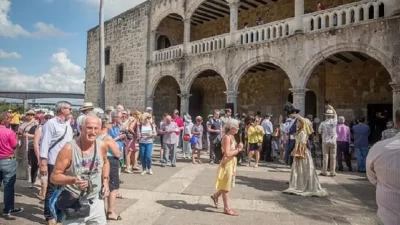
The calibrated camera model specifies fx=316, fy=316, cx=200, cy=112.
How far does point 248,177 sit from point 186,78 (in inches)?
329

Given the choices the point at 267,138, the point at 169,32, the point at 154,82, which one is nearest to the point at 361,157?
the point at 267,138

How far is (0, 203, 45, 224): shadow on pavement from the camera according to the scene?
440cm

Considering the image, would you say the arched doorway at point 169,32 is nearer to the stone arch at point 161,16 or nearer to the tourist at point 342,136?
the stone arch at point 161,16

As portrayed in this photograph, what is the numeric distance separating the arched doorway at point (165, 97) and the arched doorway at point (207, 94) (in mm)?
1061

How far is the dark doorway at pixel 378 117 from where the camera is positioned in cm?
1229

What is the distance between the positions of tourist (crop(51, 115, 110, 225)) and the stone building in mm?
9023

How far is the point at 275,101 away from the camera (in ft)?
51.1

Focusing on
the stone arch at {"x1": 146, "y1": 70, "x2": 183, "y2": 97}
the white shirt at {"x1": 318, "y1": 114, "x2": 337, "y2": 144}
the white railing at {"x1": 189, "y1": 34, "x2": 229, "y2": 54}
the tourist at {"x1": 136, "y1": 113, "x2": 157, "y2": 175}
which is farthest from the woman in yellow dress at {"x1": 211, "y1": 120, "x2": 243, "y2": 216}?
the stone arch at {"x1": 146, "y1": 70, "x2": 183, "y2": 97}

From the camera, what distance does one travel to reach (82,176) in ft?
8.48

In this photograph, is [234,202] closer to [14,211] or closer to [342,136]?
[14,211]

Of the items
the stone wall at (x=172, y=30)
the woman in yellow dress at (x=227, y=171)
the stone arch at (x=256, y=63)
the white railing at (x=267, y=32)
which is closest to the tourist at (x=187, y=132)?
the stone arch at (x=256, y=63)

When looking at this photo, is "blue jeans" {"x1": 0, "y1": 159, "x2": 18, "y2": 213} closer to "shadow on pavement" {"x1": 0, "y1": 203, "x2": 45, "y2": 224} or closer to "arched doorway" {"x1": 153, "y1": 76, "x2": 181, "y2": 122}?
"shadow on pavement" {"x1": 0, "y1": 203, "x2": 45, "y2": 224}

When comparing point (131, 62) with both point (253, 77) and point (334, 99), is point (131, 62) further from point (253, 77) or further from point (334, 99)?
point (334, 99)

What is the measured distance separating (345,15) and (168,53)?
8.92 metres
